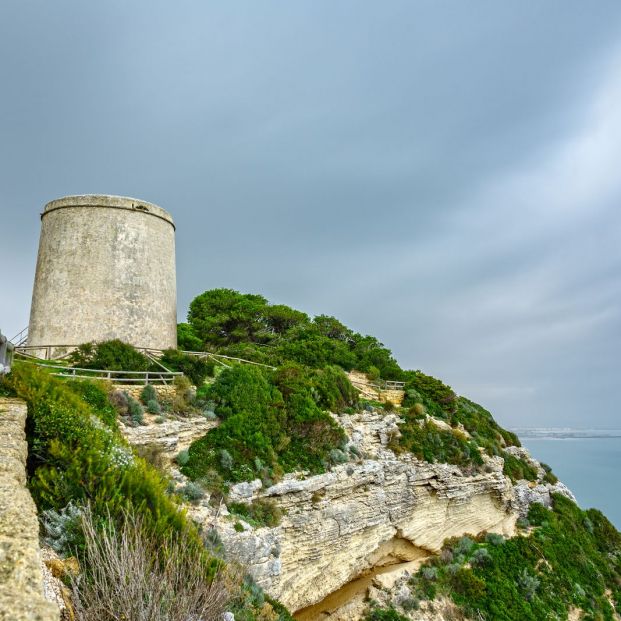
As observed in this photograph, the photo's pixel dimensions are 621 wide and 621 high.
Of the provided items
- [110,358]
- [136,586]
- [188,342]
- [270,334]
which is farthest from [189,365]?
[270,334]

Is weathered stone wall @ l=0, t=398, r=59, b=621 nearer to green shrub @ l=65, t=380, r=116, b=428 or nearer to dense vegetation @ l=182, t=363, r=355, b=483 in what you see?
green shrub @ l=65, t=380, r=116, b=428

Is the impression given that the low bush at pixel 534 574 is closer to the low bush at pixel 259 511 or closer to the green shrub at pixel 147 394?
the low bush at pixel 259 511

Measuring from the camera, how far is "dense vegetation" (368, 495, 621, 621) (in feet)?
59.2

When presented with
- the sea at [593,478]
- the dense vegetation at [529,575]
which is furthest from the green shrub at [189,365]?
the sea at [593,478]

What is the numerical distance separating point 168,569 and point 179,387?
1058cm

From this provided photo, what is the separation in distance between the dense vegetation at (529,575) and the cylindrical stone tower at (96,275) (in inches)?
635

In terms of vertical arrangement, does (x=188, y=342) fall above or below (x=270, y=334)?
below

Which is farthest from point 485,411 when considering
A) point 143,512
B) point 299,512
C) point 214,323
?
point 143,512

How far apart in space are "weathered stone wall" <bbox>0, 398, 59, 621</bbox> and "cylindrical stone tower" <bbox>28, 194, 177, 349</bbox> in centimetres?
1478

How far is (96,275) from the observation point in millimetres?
20844

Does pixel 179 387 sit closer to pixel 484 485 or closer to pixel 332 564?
pixel 332 564

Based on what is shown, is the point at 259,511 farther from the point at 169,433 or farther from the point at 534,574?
the point at 534,574

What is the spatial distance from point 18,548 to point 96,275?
61.0ft

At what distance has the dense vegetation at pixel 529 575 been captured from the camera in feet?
59.2
